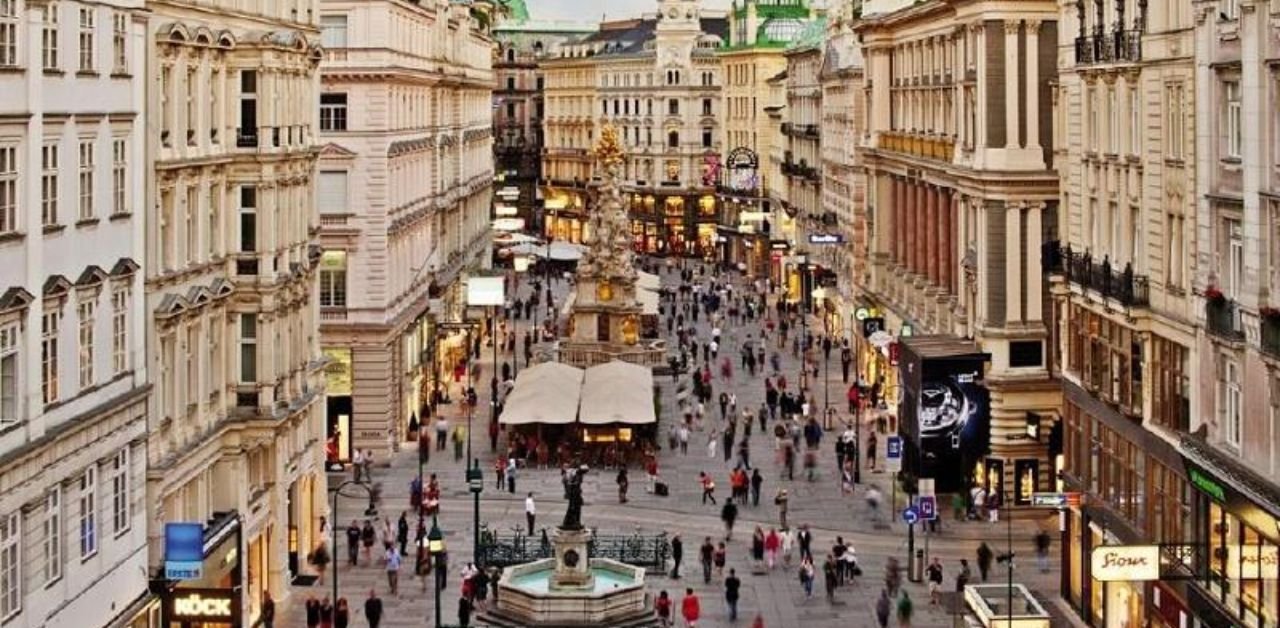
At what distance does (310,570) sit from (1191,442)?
2523cm

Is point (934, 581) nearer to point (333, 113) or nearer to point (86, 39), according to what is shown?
point (86, 39)

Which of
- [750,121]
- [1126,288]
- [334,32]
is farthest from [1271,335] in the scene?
[750,121]

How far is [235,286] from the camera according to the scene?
47781 millimetres

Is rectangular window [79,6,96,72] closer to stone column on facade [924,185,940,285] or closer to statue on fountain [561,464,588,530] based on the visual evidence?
statue on fountain [561,464,588,530]

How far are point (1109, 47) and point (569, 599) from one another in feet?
61.6

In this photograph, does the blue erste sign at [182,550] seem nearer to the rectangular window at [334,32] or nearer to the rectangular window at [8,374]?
the rectangular window at [8,374]

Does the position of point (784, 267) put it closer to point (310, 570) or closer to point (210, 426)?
point (310, 570)

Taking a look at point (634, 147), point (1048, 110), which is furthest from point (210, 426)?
point (634, 147)

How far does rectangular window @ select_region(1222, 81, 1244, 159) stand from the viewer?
38.5 metres

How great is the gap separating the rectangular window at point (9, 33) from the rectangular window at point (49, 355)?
4344 mm

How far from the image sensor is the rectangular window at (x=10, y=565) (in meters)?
30.9

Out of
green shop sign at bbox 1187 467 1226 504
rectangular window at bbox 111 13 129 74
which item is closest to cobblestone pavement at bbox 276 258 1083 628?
green shop sign at bbox 1187 467 1226 504

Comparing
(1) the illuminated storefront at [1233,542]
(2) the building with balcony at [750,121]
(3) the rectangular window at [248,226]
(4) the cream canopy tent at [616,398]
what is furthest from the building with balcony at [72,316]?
(2) the building with balcony at [750,121]

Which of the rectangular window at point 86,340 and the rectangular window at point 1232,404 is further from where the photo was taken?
the rectangular window at point 1232,404
